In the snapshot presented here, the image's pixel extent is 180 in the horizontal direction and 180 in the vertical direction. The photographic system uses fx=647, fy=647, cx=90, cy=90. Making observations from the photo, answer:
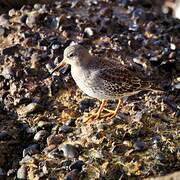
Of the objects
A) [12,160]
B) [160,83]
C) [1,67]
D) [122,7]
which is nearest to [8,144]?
[12,160]

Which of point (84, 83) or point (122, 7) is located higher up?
point (84, 83)

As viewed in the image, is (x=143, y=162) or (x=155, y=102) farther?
(x=155, y=102)

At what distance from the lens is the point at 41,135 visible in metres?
7.93

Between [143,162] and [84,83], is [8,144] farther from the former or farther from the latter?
[143,162]

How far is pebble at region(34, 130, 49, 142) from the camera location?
791 cm

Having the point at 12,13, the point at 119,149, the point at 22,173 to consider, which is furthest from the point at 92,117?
the point at 12,13

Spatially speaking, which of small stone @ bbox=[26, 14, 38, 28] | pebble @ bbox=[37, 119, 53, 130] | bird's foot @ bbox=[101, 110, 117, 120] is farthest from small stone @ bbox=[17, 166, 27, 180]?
small stone @ bbox=[26, 14, 38, 28]

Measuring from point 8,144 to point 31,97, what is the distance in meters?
0.88

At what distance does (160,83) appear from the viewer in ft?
29.2

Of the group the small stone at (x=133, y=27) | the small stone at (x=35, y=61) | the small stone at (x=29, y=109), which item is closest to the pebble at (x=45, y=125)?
the small stone at (x=29, y=109)

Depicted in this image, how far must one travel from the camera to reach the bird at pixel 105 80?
7.93 meters

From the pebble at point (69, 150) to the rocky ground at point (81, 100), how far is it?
0.01 m

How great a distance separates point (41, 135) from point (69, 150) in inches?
19.6

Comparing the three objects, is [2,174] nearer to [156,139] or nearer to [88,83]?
[88,83]
